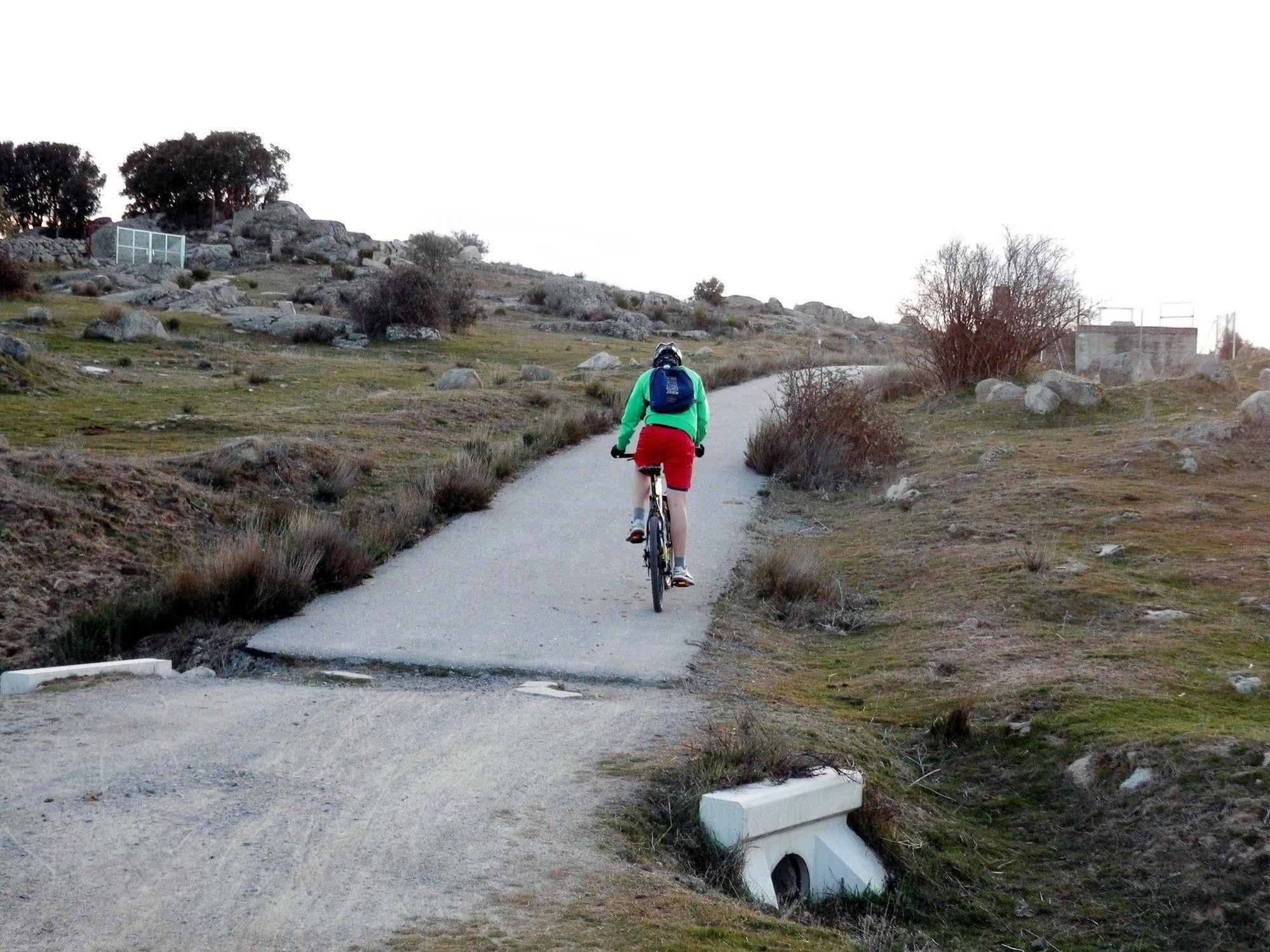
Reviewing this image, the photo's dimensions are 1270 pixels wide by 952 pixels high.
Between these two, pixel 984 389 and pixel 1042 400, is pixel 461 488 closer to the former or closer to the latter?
pixel 1042 400

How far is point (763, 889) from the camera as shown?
4949 millimetres

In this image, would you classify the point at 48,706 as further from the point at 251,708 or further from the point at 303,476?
the point at 303,476

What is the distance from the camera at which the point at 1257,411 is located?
52.6 feet

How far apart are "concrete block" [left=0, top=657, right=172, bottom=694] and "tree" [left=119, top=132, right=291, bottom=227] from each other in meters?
68.6

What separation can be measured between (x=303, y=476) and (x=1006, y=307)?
50.6ft

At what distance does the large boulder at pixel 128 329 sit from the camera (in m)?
26.0

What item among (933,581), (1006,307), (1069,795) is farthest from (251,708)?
(1006,307)

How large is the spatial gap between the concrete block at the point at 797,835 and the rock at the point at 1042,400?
51.7ft

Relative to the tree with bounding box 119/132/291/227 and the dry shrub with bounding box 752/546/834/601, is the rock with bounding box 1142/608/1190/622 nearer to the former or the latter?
the dry shrub with bounding box 752/546/834/601

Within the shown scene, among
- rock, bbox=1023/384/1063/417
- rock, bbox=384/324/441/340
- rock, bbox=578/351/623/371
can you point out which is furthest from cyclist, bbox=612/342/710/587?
rock, bbox=384/324/441/340

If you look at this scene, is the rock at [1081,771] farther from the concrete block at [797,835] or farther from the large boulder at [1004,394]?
the large boulder at [1004,394]

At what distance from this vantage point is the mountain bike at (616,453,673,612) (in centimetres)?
948

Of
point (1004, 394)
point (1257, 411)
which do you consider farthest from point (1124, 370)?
point (1257, 411)

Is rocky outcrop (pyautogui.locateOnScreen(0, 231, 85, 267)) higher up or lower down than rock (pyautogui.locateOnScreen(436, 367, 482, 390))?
higher up
